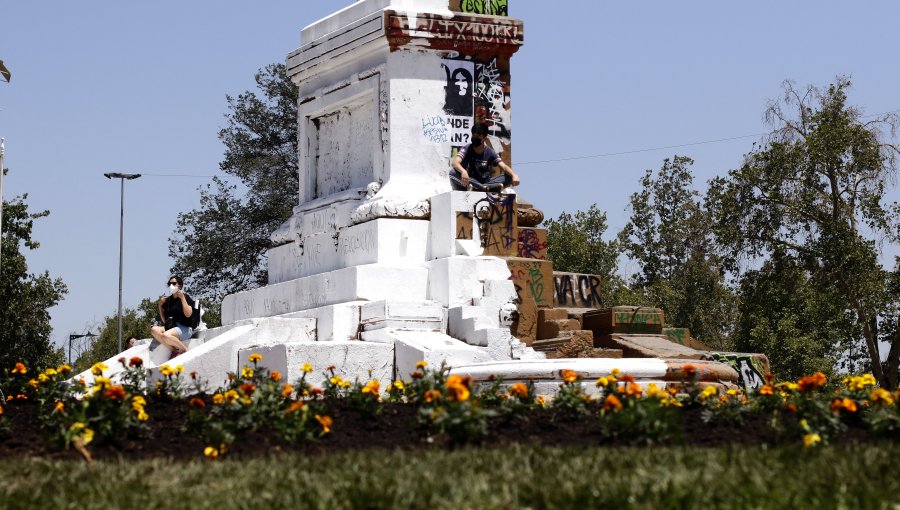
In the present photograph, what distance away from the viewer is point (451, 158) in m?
20.3

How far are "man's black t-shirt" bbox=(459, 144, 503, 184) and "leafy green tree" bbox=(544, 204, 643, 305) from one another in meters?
23.4

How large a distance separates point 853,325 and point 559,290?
61.9 ft

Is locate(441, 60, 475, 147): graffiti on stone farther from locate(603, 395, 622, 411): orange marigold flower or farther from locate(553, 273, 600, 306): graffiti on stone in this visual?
locate(603, 395, 622, 411): orange marigold flower

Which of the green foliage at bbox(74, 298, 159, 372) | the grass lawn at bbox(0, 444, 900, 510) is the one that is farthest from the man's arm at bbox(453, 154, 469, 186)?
the green foliage at bbox(74, 298, 159, 372)

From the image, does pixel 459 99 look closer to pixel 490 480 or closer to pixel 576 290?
pixel 576 290

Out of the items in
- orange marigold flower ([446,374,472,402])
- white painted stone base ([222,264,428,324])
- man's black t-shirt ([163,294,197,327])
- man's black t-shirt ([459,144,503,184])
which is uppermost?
man's black t-shirt ([459,144,503,184])

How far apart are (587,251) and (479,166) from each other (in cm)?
2534

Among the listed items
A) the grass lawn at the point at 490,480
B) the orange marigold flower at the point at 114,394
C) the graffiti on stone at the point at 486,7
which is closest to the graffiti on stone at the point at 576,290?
the graffiti on stone at the point at 486,7

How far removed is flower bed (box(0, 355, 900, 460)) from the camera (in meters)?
9.35

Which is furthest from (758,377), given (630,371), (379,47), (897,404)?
(897,404)

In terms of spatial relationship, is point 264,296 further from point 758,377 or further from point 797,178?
point 797,178

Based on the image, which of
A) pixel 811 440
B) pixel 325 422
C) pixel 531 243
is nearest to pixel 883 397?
pixel 811 440

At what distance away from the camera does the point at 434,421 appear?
9.48 meters

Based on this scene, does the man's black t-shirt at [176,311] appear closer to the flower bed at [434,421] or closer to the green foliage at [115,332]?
the flower bed at [434,421]
